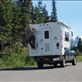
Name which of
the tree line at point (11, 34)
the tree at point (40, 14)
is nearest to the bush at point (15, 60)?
the tree line at point (11, 34)

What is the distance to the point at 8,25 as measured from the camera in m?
50.4

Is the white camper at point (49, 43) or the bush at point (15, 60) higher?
the white camper at point (49, 43)

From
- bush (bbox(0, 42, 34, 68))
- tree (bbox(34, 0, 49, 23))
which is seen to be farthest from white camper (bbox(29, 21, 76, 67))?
tree (bbox(34, 0, 49, 23))

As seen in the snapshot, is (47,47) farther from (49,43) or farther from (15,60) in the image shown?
(15,60)

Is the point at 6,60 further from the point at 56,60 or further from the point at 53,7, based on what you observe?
the point at 53,7

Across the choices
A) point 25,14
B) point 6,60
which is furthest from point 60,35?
point 25,14

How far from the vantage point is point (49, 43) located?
31.0 meters

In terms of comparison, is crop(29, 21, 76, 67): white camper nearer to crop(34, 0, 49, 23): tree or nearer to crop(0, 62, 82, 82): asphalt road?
crop(0, 62, 82, 82): asphalt road

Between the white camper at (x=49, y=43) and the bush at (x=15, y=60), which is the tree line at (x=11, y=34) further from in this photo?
the white camper at (x=49, y=43)

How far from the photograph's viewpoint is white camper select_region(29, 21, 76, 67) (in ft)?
100

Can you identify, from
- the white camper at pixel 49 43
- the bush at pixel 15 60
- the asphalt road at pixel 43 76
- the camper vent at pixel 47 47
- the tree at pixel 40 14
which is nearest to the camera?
the asphalt road at pixel 43 76

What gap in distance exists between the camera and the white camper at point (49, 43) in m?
30.6

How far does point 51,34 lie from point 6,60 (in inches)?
363

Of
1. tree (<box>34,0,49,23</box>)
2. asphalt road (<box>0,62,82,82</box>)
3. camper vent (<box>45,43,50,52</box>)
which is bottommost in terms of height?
asphalt road (<box>0,62,82,82</box>)
